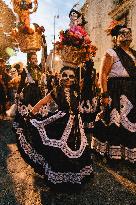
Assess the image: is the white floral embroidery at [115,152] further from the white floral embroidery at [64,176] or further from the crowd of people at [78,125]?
the white floral embroidery at [64,176]

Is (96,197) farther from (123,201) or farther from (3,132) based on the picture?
(3,132)

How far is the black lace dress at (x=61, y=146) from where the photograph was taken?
4.55 metres

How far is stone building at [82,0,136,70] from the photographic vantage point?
53.0ft

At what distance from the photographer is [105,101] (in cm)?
573

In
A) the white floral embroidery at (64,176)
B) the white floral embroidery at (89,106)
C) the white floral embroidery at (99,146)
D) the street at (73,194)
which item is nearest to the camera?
the street at (73,194)

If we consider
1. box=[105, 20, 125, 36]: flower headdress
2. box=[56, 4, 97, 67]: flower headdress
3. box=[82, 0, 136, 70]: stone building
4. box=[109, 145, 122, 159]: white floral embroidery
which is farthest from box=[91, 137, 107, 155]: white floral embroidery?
box=[82, 0, 136, 70]: stone building

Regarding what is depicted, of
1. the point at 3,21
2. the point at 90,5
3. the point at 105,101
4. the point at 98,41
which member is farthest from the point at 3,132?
the point at 3,21

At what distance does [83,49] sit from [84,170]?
6.77 ft

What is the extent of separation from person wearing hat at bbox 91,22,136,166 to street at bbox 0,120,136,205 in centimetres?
34

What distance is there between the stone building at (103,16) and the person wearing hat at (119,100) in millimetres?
9765

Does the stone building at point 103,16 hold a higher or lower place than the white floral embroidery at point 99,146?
higher

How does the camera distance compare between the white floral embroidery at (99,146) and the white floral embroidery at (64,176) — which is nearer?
the white floral embroidery at (64,176)

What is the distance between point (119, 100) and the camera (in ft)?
18.8

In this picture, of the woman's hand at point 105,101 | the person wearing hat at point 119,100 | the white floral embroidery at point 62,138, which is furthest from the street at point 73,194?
→ the woman's hand at point 105,101
